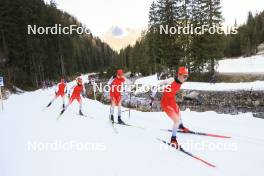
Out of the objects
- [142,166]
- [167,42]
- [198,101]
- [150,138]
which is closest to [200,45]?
[167,42]

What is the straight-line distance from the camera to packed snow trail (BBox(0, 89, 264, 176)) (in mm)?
6406

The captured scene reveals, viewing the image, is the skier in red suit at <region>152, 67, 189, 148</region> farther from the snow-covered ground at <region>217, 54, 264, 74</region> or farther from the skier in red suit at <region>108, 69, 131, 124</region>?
the snow-covered ground at <region>217, 54, 264, 74</region>

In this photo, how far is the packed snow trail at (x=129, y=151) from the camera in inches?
252

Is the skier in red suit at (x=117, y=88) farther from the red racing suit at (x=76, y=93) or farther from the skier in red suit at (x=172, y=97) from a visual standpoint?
the skier in red suit at (x=172, y=97)

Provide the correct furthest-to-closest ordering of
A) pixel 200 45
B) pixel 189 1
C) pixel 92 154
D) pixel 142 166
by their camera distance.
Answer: pixel 189 1 → pixel 200 45 → pixel 92 154 → pixel 142 166

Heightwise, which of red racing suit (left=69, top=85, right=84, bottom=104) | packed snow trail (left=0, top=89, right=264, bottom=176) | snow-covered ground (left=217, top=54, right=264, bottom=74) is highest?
snow-covered ground (left=217, top=54, right=264, bottom=74)

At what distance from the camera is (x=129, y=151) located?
7.75 meters

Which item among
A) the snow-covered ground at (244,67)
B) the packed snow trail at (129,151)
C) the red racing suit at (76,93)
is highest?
the snow-covered ground at (244,67)

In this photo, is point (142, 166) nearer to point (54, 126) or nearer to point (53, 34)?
point (54, 126)

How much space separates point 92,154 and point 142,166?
164cm

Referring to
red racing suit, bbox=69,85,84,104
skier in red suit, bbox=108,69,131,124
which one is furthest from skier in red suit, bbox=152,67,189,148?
red racing suit, bbox=69,85,84,104

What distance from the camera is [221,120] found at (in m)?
11.4

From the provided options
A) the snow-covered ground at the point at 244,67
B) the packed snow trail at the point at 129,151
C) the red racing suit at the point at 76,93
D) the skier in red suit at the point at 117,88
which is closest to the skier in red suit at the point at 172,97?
the packed snow trail at the point at 129,151

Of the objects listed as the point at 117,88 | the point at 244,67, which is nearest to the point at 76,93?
the point at 117,88
